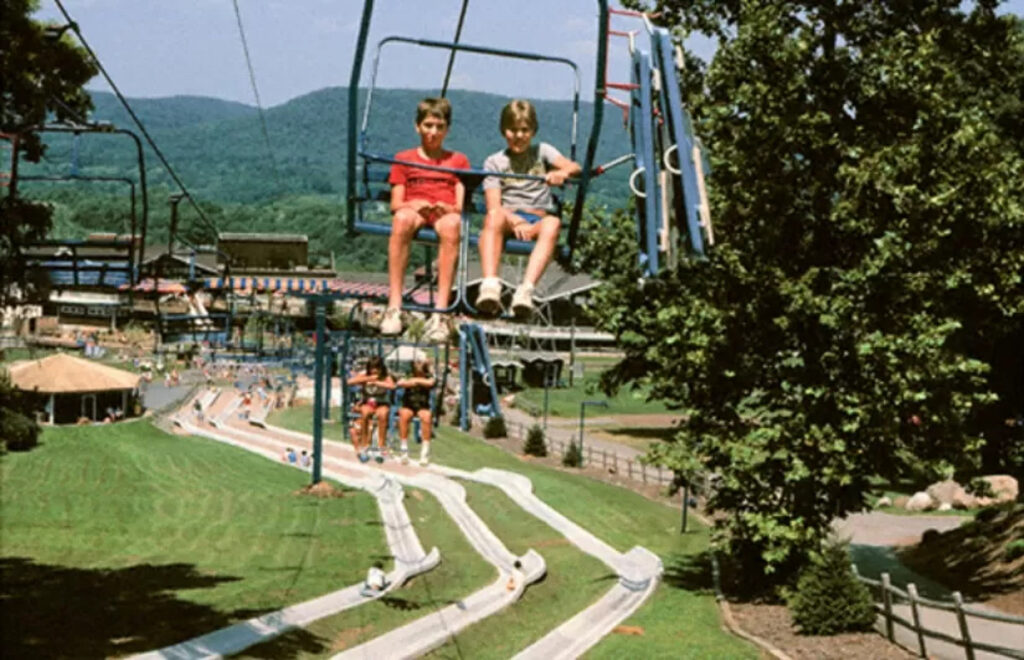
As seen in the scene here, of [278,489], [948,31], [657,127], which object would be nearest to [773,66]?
[948,31]

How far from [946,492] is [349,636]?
33806 millimetres

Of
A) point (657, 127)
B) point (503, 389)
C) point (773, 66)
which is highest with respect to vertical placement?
point (773, 66)

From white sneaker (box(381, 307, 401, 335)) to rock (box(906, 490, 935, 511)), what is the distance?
45.3 m

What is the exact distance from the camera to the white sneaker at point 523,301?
8781mm

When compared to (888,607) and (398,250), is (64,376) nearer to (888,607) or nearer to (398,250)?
(888,607)

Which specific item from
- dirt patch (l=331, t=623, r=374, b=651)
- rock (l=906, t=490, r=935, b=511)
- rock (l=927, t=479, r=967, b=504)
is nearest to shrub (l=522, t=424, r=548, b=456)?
rock (l=906, t=490, r=935, b=511)

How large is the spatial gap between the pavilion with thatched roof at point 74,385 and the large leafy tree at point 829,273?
46.4m

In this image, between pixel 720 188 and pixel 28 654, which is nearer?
pixel 28 654

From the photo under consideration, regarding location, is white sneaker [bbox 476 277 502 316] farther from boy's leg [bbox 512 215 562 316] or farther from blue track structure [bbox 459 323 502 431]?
blue track structure [bbox 459 323 502 431]

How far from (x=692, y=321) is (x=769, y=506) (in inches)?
167

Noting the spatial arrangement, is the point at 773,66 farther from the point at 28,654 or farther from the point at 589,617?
the point at 28,654

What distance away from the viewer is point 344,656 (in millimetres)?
22484

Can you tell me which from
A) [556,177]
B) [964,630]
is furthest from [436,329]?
[964,630]

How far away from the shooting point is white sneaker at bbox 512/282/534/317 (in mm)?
8781
